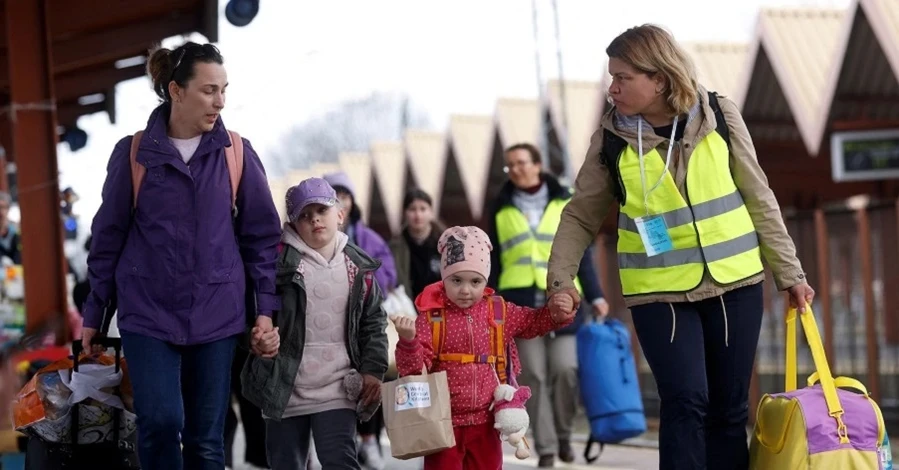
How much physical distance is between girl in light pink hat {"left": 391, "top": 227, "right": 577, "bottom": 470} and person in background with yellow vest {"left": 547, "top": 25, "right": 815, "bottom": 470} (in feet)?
1.46

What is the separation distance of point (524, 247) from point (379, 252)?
106cm

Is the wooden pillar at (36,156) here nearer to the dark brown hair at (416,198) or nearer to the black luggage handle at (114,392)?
the dark brown hair at (416,198)

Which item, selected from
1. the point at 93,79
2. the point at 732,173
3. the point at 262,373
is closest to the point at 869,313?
the point at 732,173

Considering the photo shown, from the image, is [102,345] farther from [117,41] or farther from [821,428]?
[117,41]

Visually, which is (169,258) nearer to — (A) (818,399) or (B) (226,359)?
(B) (226,359)

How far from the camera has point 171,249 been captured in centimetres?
598

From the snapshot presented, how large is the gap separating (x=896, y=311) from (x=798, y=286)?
7.84 metres

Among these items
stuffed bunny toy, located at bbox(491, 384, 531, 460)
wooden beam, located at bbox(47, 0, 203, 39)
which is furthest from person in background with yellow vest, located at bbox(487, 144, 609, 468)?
wooden beam, located at bbox(47, 0, 203, 39)

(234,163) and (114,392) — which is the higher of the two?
(234,163)

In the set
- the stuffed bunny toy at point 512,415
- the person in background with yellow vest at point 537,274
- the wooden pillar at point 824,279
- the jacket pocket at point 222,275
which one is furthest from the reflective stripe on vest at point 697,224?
the wooden pillar at point 824,279

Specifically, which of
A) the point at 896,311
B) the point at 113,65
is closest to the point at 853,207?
the point at 896,311

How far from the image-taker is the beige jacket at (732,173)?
19.9ft

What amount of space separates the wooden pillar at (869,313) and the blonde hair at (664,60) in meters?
8.20

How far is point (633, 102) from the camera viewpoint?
20.0 feet
